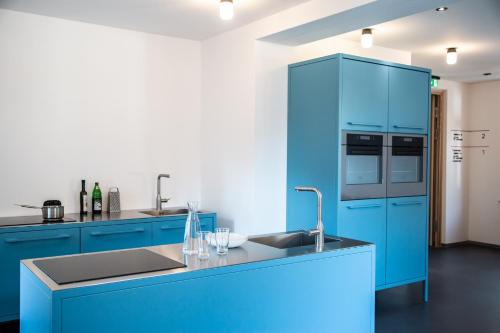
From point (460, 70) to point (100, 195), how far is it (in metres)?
4.97

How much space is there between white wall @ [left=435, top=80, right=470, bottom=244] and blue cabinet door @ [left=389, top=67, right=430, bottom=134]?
2.99 m

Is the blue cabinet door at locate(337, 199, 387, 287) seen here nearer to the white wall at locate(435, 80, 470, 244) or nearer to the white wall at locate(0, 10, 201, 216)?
the white wall at locate(0, 10, 201, 216)

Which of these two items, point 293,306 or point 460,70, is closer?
point 293,306

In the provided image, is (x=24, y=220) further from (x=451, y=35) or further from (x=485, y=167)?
(x=485, y=167)

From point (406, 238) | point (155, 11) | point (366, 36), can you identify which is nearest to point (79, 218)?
point (155, 11)

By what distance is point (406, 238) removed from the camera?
4.33 m

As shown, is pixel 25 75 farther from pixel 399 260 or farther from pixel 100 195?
pixel 399 260

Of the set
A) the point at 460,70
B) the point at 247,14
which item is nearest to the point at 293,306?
the point at 247,14

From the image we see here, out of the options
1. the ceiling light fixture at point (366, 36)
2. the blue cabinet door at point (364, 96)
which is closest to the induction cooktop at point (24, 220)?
the blue cabinet door at point (364, 96)

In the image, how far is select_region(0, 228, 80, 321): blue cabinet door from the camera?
3412mm

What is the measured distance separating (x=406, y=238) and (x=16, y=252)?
3223 mm

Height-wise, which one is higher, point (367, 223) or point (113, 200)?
point (113, 200)

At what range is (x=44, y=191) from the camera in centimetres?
402

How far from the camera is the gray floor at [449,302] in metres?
3.76
